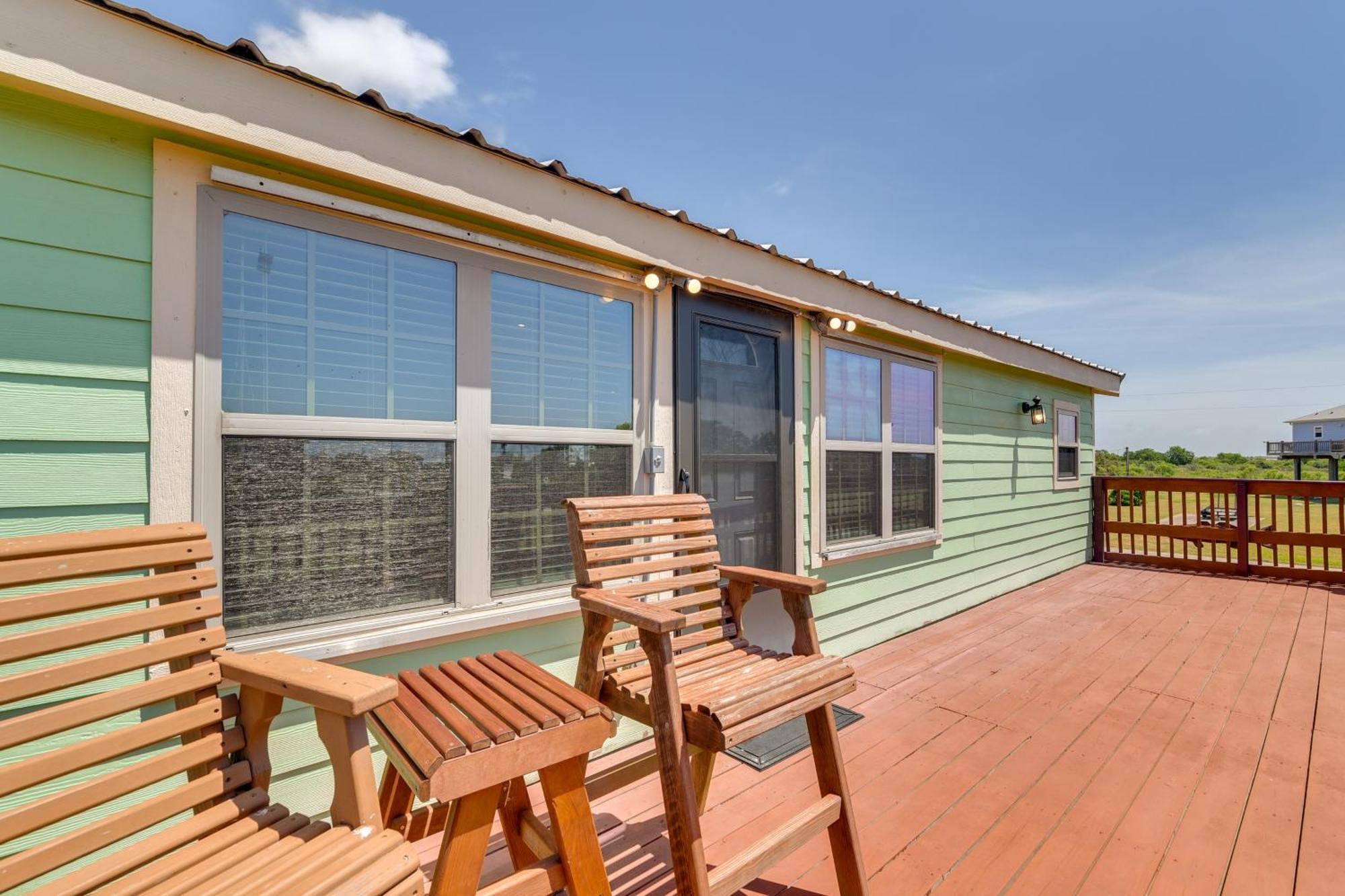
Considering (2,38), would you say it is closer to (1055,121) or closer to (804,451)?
(804,451)

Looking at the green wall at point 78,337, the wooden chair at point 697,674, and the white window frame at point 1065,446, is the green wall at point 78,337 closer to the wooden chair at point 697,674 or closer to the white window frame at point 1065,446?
the wooden chair at point 697,674

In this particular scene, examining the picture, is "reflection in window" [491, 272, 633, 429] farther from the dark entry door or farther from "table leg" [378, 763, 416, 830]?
"table leg" [378, 763, 416, 830]

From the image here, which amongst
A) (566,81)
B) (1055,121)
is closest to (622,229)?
(566,81)

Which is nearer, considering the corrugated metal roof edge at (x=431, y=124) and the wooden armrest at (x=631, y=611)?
the wooden armrest at (x=631, y=611)

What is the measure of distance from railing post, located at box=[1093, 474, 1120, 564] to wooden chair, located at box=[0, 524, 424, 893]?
805 centimetres

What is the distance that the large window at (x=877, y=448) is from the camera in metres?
3.51

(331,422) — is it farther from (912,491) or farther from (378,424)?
(912,491)

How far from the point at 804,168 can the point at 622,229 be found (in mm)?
5192

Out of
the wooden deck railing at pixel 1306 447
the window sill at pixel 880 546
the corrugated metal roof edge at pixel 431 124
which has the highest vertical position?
the corrugated metal roof edge at pixel 431 124

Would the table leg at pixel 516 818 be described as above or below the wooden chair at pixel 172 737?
below

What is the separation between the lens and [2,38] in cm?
120

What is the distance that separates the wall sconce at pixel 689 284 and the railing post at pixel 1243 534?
6751 mm

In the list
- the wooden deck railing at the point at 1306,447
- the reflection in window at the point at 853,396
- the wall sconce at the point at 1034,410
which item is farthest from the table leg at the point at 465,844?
the wooden deck railing at the point at 1306,447

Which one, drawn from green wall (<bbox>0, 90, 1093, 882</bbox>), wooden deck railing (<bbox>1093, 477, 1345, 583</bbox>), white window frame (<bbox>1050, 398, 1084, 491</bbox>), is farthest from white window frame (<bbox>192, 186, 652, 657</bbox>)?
wooden deck railing (<bbox>1093, 477, 1345, 583</bbox>)
